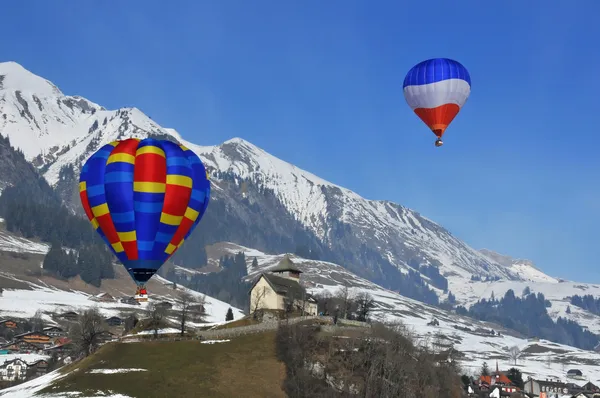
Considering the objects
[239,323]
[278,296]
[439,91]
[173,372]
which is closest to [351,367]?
[173,372]

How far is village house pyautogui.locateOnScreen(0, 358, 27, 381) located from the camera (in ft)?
541

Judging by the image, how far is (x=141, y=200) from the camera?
237ft

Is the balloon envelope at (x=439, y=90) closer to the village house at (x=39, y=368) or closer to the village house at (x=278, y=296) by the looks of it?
the village house at (x=278, y=296)

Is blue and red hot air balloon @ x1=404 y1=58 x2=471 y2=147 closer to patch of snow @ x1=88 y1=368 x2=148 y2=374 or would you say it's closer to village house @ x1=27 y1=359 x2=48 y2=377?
patch of snow @ x1=88 y1=368 x2=148 y2=374

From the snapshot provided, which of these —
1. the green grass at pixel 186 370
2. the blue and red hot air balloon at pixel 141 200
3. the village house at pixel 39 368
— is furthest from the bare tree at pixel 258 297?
the village house at pixel 39 368

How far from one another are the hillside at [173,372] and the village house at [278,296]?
20.2 m

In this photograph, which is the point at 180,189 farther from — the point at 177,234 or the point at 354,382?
the point at 354,382

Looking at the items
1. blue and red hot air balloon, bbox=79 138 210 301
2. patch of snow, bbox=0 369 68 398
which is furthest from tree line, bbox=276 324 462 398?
blue and red hot air balloon, bbox=79 138 210 301

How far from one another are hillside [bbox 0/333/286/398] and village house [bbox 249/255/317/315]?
66.4ft

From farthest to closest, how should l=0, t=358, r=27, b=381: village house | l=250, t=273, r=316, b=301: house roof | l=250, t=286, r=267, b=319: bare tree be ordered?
l=0, t=358, r=27, b=381: village house → l=250, t=286, r=267, b=319: bare tree → l=250, t=273, r=316, b=301: house roof

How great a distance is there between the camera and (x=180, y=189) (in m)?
74.4

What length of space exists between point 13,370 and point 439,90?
12772cm

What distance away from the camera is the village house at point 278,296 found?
131 meters

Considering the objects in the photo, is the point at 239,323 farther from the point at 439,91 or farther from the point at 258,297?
the point at 439,91
